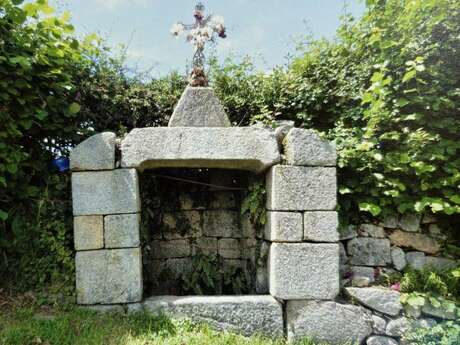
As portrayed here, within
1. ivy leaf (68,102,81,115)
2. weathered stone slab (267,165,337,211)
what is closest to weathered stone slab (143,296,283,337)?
weathered stone slab (267,165,337,211)

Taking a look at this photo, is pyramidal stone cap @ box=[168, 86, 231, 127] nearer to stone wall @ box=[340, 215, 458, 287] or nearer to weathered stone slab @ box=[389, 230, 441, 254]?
stone wall @ box=[340, 215, 458, 287]

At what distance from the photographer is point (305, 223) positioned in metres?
2.51

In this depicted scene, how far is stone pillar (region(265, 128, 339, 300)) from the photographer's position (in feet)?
8.14

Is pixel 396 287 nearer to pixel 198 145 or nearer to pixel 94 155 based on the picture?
pixel 198 145

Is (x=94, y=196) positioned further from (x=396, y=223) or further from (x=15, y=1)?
(x=396, y=223)

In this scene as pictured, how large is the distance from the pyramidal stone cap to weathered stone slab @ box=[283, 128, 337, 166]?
71 cm

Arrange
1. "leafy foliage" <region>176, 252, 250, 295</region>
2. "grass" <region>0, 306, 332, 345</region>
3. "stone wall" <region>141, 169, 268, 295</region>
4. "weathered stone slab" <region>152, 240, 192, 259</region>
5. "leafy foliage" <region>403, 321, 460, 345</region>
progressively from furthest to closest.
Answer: "weathered stone slab" <region>152, 240, 192, 259</region>, "stone wall" <region>141, 169, 268, 295</region>, "leafy foliage" <region>176, 252, 250, 295</region>, "leafy foliage" <region>403, 321, 460, 345</region>, "grass" <region>0, 306, 332, 345</region>

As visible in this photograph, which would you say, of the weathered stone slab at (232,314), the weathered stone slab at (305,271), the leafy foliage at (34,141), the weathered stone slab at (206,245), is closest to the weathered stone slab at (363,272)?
the weathered stone slab at (305,271)

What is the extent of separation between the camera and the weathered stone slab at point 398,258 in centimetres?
279

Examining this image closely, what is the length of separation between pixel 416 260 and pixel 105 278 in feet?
10.0

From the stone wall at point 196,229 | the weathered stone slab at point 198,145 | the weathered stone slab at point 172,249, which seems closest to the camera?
the weathered stone slab at point 198,145

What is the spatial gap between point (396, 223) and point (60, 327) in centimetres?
327

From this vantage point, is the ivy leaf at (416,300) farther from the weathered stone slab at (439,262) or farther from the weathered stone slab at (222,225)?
A: the weathered stone slab at (222,225)

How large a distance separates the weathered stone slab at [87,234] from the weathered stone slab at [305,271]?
1608 mm
